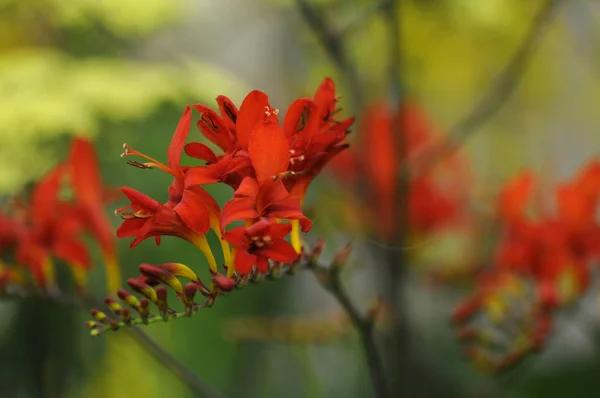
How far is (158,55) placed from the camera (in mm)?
1619

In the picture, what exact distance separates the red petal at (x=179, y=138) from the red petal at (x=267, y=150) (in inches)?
1.1

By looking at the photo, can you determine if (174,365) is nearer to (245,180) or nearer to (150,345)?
(150,345)

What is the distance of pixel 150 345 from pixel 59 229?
11 cm

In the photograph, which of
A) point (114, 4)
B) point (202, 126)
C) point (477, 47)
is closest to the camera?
point (202, 126)

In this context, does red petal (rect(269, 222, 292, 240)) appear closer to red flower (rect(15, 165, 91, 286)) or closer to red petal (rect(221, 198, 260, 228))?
red petal (rect(221, 198, 260, 228))

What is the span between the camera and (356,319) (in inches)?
15.8

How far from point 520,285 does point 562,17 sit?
1092mm

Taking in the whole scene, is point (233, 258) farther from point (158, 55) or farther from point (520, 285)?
point (158, 55)

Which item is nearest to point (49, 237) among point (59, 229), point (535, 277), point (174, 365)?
point (59, 229)

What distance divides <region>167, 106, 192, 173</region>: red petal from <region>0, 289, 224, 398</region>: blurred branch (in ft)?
0.53

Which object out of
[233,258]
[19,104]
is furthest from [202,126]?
[19,104]

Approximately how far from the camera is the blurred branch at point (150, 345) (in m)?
0.48

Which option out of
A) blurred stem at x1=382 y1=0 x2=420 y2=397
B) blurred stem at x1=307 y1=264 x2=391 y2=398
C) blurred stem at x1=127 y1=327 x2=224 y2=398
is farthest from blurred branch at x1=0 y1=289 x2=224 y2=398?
blurred stem at x1=382 y1=0 x2=420 y2=397

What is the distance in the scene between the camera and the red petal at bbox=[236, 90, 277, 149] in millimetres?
333
